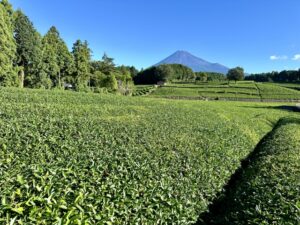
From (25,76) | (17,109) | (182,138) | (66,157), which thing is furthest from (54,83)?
(66,157)

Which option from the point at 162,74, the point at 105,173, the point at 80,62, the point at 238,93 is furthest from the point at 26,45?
the point at 162,74

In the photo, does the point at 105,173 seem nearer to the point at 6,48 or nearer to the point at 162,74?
the point at 6,48

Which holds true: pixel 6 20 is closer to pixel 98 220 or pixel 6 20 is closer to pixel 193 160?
pixel 193 160

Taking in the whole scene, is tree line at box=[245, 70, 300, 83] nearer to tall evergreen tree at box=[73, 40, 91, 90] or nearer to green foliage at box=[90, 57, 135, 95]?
green foliage at box=[90, 57, 135, 95]

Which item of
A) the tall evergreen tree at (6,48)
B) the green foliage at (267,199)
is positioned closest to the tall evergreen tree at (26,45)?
the tall evergreen tree at (6,48)

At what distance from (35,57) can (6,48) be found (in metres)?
9.05

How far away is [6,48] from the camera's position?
37.9 m

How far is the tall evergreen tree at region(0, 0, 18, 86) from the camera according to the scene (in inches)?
1464

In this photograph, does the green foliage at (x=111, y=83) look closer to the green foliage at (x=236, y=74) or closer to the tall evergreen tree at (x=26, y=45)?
the tall evergreen tree at (x=26, y=45)

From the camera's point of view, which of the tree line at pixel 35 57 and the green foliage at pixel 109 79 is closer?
the tree line at pixel 35 57

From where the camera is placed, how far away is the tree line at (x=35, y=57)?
38969 millimetres

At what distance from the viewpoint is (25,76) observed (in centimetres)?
5006

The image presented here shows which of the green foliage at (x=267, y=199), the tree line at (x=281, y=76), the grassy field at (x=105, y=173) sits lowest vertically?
the green foliage at (x=267, y=199)

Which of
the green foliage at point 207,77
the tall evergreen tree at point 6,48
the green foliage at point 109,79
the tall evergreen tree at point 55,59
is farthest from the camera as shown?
the green foliage at point 207,77
